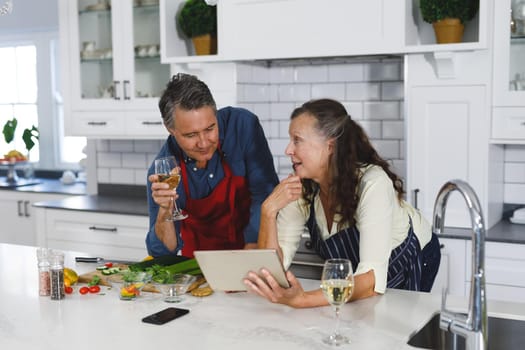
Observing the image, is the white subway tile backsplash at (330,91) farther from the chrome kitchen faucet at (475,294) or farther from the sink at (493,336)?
the chrome kitchen faucet at (475,294)

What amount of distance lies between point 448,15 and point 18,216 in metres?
3.67

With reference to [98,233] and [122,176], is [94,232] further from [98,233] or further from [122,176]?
[122,176]

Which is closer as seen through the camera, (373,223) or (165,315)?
(165,315)

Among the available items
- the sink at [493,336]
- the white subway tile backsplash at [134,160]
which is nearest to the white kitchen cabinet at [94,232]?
the white subway tile backsplash at [134,160]

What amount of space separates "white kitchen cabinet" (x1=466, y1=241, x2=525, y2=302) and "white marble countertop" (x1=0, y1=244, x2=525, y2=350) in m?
1.32

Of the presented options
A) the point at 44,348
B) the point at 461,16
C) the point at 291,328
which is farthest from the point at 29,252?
the point at 461,16

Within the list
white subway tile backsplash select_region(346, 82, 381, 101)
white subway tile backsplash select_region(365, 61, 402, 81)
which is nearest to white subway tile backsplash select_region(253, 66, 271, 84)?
white subway tile backsplash select_region(346, 82, 381, 101)

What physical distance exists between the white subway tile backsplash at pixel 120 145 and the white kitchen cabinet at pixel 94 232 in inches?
28.0

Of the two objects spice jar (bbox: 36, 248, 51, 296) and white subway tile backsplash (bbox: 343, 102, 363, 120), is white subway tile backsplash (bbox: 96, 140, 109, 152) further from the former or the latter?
spice jar (bbox: 36, 248, 51, 296)

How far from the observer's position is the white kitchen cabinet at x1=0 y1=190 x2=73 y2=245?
18.1 ft

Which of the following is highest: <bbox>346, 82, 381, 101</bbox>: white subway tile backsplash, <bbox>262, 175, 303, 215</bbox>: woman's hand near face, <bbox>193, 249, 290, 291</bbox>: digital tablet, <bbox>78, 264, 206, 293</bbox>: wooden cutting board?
<bbox>346, 82, 381, 101</bbox>: white subway tile backsplash

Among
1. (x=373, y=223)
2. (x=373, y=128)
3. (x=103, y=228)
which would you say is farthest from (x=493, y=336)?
(x=103, y=228)

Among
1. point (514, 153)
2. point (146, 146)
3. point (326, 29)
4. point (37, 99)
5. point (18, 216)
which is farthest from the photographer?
point (37, 99)

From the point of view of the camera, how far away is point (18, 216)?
5586 mm
